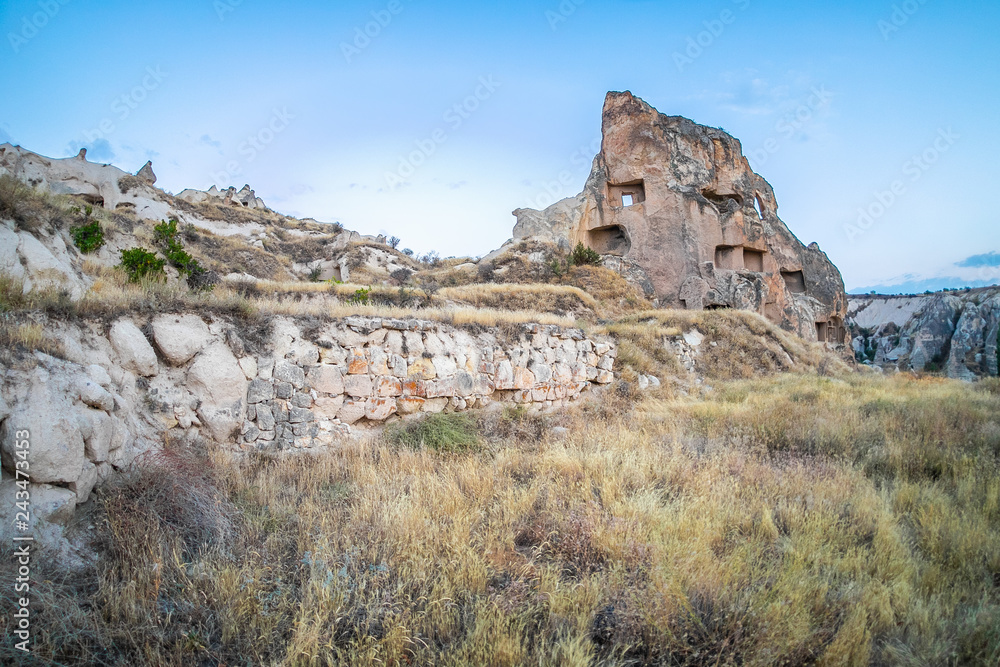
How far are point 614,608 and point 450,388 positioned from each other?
5178 mm

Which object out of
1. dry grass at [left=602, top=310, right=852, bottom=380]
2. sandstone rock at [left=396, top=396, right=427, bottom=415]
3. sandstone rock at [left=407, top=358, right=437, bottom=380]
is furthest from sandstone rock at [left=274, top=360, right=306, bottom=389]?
dry grass at [left=602, top=310, right=852, bottom=380]

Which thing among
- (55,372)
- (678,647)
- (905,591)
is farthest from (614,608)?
(55,372)

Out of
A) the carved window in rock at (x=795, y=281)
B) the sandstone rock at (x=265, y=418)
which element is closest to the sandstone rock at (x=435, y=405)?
the sandstone rock at (x=265, y=418)

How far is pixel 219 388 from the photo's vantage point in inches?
223

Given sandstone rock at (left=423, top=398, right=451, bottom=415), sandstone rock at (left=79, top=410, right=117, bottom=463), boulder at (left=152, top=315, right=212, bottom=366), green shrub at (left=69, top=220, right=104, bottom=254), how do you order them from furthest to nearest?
green shrub at (left=69, top=220, right=104, bottom=254) → sandstone rock at (left=423, top=398, right=451, bottom=415) → boulder at (left=152, top=315, right=212, bottom=366) → sandstone rock at (left=79, top=410, right=117, bottom=463)

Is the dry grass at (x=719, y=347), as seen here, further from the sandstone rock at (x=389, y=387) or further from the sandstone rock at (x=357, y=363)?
the sandstone rock at (x=357, y=363)

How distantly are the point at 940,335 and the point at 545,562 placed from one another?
2710 inches

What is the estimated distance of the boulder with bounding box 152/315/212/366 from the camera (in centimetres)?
543

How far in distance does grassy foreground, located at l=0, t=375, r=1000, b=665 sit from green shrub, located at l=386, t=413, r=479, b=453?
704mm

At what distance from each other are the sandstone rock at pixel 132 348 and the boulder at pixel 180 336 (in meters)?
0.16

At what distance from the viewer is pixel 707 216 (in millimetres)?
26688

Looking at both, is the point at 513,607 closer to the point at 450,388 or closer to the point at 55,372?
the point at 55,372

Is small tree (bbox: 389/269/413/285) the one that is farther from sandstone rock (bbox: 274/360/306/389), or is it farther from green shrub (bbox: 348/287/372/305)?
sandstone rock (bbox: 274/360/306/389)

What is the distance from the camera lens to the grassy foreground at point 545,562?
2572mm
